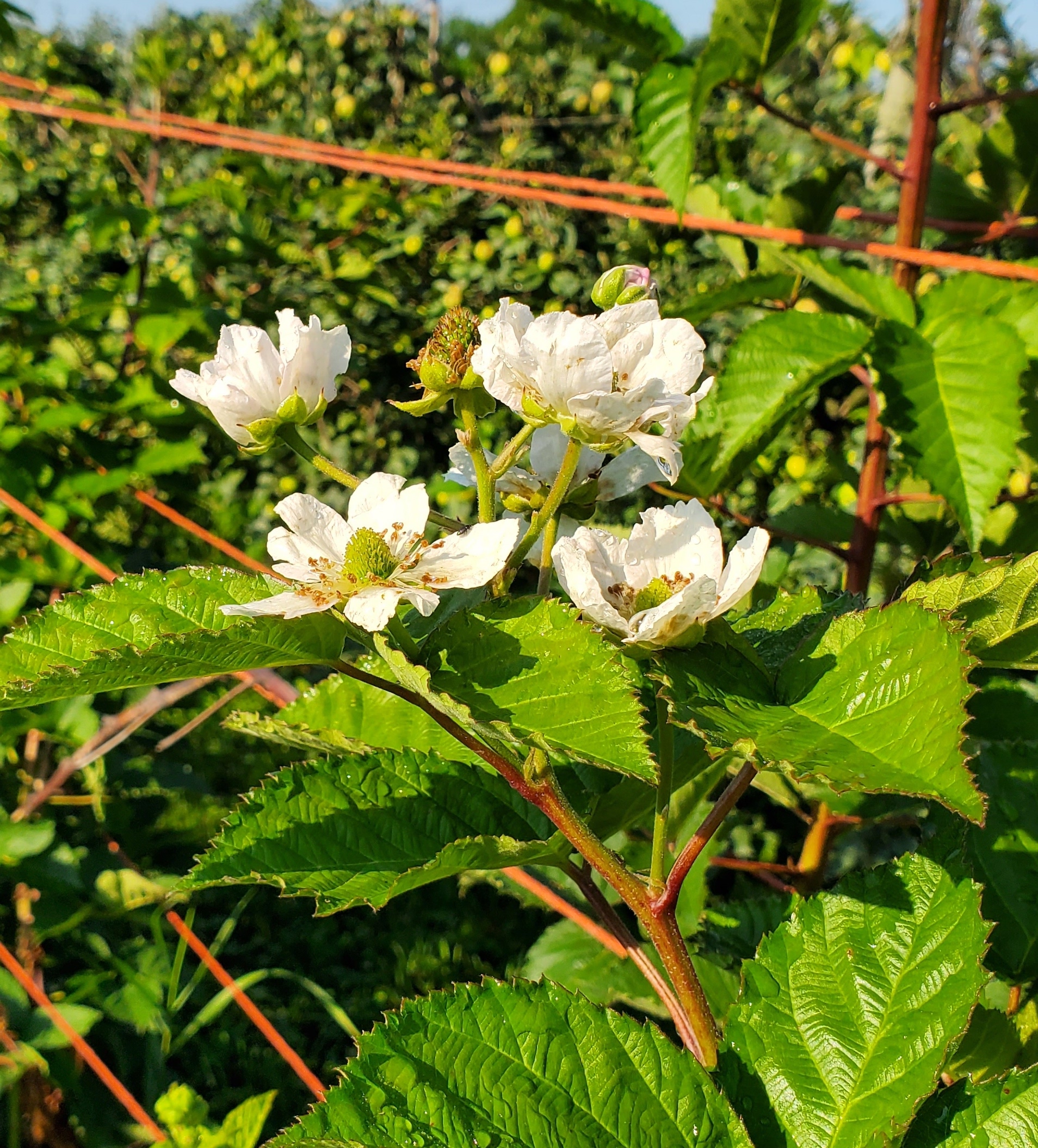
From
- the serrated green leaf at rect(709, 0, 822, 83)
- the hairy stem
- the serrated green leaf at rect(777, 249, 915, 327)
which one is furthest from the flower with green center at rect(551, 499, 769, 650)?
the serrated green leaf at rect(709, 0, 822, 83)

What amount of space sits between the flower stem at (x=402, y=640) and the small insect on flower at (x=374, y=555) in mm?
15

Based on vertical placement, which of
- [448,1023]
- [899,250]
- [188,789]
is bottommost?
[188,789]

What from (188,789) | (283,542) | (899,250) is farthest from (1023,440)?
(188,789)

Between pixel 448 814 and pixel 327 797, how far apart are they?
0.28 feet

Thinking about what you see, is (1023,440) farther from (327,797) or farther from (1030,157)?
(327,797)

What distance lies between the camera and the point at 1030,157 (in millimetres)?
1443

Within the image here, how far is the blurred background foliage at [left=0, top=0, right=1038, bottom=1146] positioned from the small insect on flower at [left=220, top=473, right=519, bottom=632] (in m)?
0.33

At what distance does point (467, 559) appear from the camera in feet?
2.14

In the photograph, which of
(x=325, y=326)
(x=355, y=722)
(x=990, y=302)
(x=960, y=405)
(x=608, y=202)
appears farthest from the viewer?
(x=325, y=326)

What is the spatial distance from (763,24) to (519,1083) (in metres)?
1.17

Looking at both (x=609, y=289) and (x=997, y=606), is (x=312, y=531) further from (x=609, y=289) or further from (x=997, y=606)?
(x=997, y=606)

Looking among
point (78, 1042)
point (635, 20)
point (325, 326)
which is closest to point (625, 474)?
point (635, 20)

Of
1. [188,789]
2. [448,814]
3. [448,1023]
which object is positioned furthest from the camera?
[188,789]

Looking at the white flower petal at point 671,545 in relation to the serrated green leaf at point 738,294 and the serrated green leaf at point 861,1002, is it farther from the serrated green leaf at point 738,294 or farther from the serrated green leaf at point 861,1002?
the serrated green leaf at point 738,294
